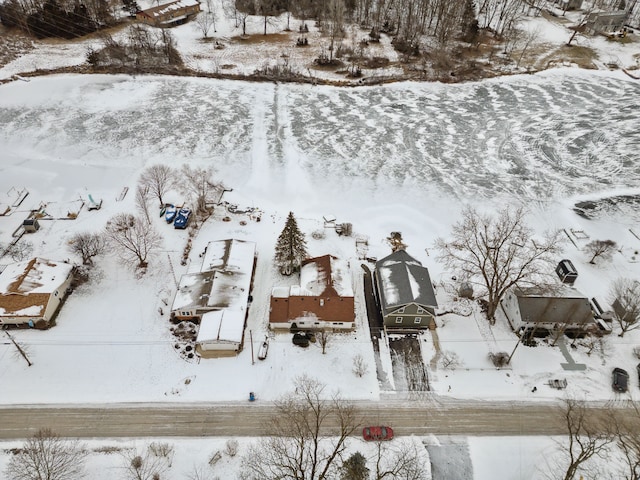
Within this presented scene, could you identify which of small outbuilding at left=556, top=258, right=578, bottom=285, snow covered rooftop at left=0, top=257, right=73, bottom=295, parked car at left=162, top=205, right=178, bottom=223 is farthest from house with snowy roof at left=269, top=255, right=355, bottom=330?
small outbuilding at left=556, top=258, right=578, bottom=285

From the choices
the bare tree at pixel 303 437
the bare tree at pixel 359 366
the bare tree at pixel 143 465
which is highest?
the bare tree at pixel 359 366

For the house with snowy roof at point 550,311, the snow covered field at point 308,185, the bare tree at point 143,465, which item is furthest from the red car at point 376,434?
the house with snowy roof at point 550,311

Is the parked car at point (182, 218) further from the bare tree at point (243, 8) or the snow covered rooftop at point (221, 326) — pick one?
the bare tree at point (243, 8)

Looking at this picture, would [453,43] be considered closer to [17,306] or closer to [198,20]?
[198,20]

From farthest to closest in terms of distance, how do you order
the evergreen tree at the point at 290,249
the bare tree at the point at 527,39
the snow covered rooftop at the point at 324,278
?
the bare tree at the point at 527,39
the evergreen tree at the point at 290,249
the snow covered rooftop at the point at 324,278

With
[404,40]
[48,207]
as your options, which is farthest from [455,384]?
Result: [404,40]

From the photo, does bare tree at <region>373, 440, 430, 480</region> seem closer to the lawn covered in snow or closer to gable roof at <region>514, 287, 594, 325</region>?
the lawn covered in snow
